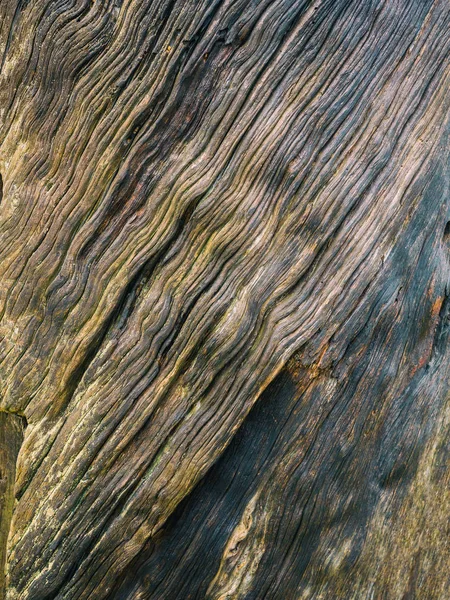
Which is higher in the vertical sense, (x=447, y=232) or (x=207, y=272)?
(x=207, y=272)

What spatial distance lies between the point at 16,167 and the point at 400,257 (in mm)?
1795

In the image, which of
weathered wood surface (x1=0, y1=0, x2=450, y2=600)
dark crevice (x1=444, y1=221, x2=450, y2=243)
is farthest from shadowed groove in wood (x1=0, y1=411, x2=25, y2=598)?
dark crevice (x1=444, y1=221, x2=450, y2=243)

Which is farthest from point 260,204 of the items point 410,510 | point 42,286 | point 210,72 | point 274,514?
point 410,510

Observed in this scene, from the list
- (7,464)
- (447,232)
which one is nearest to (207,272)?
(447,232)

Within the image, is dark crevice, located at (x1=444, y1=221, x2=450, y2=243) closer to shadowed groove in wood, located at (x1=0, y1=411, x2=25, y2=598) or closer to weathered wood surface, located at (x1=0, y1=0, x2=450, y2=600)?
weathered wood surface, located at (x1=0, y1=0, x2=450, y2=600)

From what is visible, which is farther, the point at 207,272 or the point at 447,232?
the point at 447,232

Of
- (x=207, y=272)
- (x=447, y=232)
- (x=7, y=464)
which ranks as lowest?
(x=7, y=464)

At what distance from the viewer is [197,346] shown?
230 cm

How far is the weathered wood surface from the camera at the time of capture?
7.50 ft

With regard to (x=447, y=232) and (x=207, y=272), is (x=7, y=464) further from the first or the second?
(x=447, y=232)

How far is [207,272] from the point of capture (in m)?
2.31

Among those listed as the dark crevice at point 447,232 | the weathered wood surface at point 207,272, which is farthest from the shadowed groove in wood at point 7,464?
the dark crevice at point 447,232

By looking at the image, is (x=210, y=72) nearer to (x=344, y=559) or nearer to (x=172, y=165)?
(x=172, y=165)

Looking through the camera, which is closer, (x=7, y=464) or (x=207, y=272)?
(x=207, y=272)
